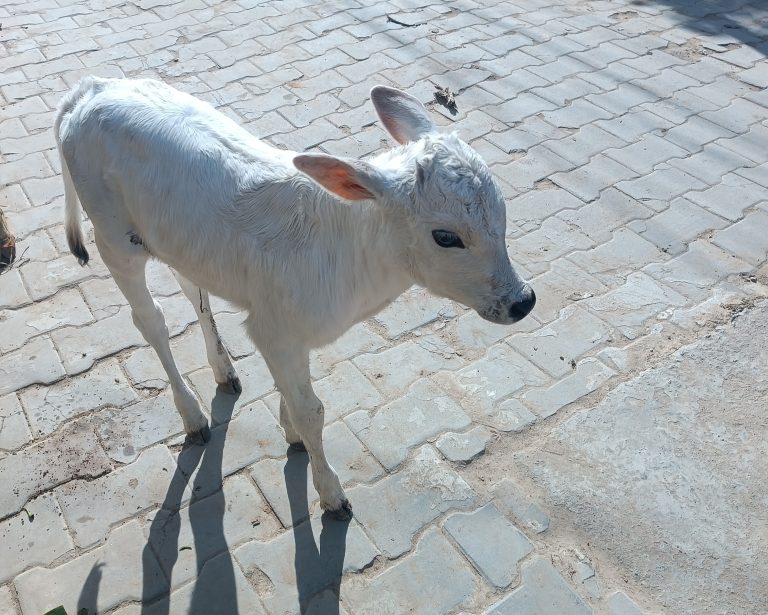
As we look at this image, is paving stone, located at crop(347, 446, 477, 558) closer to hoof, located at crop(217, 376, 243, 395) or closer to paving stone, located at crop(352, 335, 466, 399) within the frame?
paving stone, located at crop(352, 335, 466, 399)

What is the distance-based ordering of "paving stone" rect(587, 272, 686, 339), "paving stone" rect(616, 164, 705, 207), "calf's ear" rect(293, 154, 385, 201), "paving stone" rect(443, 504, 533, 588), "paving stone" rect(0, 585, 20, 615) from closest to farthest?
"calf's ear" rect(293, 154, 385, 201)
"paving stone" rect(0, 585, 20, 615)
"paving stone" rect(443, 504, 533, 588)
"paving stone" rect(587, 272, 686, 339)
"paving stone" rect(616, 164, 705, 207)

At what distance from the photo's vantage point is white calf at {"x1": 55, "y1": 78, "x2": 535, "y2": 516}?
2.62 m

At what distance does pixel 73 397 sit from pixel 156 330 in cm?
71

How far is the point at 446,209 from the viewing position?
8.45 feet

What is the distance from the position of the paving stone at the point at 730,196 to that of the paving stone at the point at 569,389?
1.98 metres

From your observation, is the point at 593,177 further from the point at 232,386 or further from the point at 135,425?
Answer: the point at 135,425

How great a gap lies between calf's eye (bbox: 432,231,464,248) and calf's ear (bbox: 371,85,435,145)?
58cm

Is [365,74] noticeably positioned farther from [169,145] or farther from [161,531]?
[161,531]

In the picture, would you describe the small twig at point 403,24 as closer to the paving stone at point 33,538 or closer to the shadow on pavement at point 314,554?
the shadow on pavement at point 314,554

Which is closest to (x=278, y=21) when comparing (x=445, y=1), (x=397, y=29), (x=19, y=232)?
(x=397, y=29)

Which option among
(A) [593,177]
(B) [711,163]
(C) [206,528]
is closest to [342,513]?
(C) [206,528]

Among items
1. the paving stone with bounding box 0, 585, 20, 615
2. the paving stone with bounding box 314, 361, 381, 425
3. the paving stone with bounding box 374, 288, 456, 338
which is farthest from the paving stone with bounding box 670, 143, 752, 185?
the paving stone with bounding box 0, 585, 20, 615

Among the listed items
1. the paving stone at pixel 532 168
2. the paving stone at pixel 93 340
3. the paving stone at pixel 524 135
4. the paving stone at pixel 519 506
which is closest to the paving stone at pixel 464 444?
the paving stone at pixel 519 506

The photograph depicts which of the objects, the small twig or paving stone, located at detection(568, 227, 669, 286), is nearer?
paving stone, located at detection(568, 227, 669, 286)
